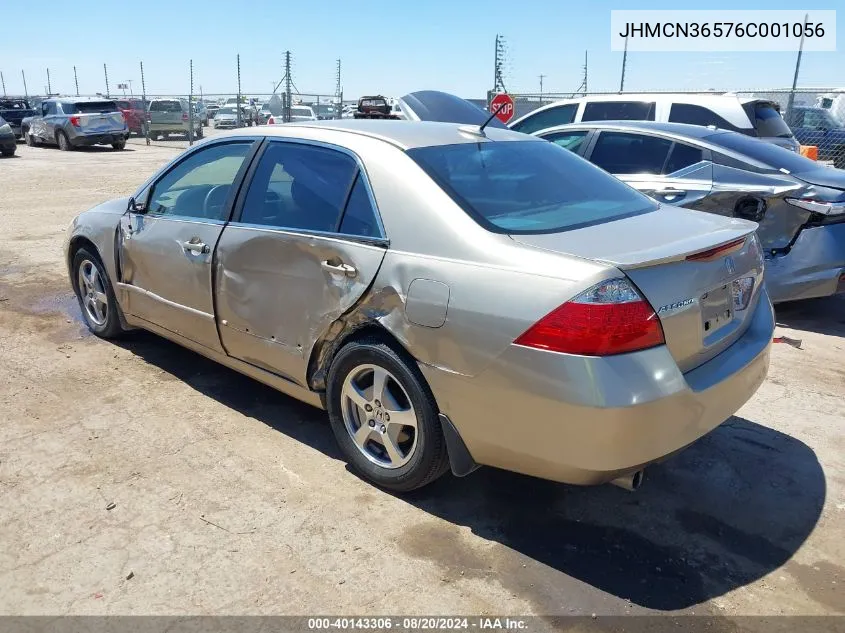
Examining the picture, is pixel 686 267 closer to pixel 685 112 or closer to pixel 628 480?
pixel 628 480

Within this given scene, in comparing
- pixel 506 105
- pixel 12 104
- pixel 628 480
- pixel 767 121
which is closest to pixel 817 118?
pixel 506 105

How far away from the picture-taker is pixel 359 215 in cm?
334

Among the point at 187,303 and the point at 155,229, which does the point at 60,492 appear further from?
the point at 155,229

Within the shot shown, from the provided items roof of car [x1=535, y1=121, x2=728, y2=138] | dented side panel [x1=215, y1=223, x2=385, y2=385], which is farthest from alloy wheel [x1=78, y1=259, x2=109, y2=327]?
roof of car [x1=535, y1=121, x2=728, y2=138]

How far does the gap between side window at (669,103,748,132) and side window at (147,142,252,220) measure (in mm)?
6556

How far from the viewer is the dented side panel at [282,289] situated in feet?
10.8

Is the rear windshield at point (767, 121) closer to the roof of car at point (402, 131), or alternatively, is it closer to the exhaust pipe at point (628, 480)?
the roof of car at point (402, 131)

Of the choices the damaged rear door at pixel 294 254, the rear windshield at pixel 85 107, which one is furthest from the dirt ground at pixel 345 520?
the rear windshield at pixel 85 107

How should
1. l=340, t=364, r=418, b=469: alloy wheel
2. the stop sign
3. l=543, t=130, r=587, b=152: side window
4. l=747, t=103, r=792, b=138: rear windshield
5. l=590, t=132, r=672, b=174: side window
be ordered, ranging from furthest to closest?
the stop sign
l=747, t=103, r=792, b=138: rear windshield
l=543, t=130, r=587, b=152: side window
l=590, t=132, r=672, b=174: side window
l=340, t=364, r=418, b=469: alloy wheel

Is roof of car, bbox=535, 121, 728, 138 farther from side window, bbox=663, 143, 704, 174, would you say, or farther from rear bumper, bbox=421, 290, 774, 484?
rear bumper, bbox=421, 290, 774, 484

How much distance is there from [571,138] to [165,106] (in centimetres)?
2609

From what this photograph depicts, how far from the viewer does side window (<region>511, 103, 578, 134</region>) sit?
10.1 meters

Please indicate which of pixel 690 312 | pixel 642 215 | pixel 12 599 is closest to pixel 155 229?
pixel 12 599

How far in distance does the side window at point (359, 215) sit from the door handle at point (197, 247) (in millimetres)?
1033
